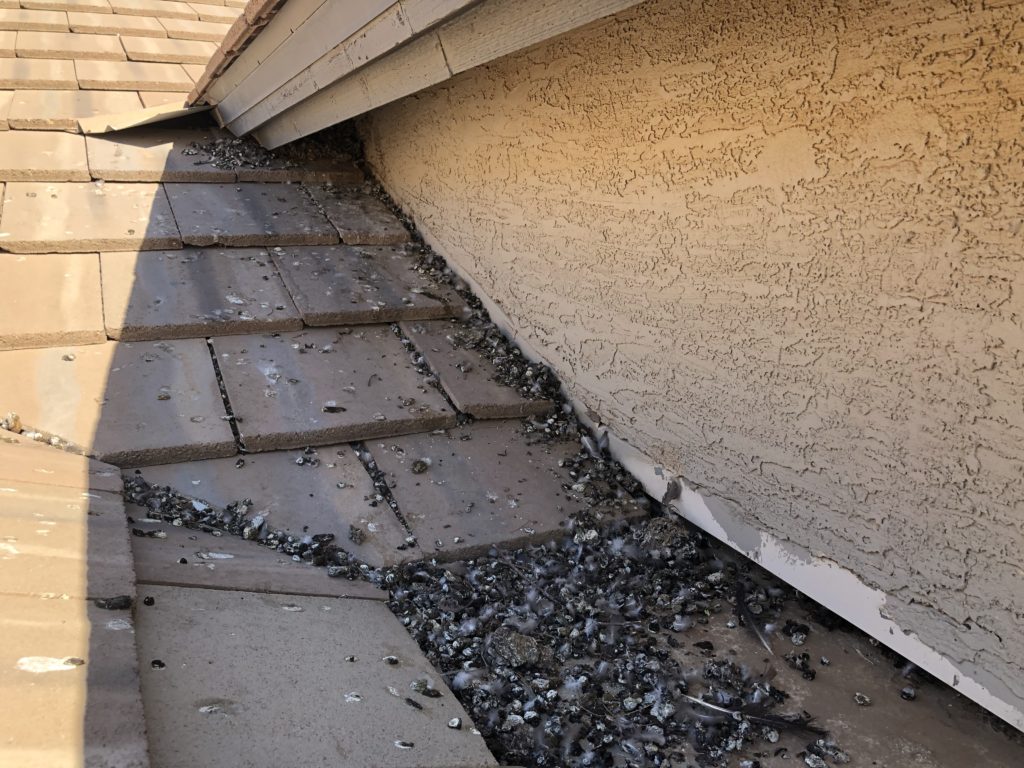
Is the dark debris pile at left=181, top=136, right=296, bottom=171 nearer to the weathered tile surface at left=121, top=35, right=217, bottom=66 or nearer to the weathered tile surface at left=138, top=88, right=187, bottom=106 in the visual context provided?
the weathered tile surface at left=138, top=88, right=187, bottom=106

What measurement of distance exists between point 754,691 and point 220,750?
1193 millimetres

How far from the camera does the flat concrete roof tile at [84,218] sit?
299cm

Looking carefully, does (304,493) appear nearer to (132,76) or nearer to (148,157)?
(148,157)

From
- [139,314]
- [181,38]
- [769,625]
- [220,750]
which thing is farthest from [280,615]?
[181,38]

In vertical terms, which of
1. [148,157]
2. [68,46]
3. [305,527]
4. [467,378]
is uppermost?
[68,46]

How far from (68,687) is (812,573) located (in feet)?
5.44

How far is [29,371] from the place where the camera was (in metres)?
2.42

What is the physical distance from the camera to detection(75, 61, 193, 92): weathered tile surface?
4234 mm

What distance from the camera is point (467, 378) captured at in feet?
9.30

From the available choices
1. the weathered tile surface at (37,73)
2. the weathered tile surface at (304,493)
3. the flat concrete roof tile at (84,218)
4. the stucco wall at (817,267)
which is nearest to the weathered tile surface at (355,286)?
the flat concrete roof tile at (84,218)

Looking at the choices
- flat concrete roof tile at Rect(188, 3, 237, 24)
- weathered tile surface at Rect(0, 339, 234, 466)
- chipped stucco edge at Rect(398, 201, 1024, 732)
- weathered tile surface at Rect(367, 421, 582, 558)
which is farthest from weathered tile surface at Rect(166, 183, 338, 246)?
flat concrete roof tile at Rect(188, 3, 237, 24)

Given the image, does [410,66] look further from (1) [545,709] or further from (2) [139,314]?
(1) [545,709]

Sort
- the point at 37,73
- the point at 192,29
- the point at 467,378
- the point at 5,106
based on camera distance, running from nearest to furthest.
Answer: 1. the point at 467,378
2. the point at 5,106
3. the point at 37,73
4. the point at 192,29

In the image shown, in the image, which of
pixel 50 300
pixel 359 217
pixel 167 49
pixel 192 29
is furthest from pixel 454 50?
pixel 192 29
